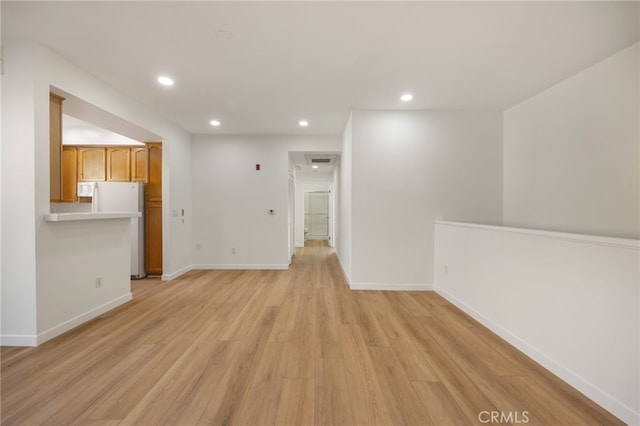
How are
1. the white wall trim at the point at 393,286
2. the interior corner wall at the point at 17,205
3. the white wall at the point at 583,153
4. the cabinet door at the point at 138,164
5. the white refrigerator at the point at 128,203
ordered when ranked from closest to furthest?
the interior corner wall at the point at 17,205, the white wall at the point at 583,153, the white wall trim at the point at 393,286, the white refrigerator at the point at 128,203, the cabinet door at the point at 138,164

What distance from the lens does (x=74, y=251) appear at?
2.48 m

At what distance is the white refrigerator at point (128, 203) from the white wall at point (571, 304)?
499 cm

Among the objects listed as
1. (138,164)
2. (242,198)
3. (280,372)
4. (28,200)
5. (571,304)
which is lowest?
(280,372)

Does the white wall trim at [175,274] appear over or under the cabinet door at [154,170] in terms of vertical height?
under

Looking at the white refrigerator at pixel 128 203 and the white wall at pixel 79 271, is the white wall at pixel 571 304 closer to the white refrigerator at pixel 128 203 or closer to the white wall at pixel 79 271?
the white wall at pixel 79 271

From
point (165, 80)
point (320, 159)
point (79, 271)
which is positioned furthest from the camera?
point (320, 159)

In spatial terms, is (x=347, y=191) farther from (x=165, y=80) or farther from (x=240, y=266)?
(x=165, y=80)

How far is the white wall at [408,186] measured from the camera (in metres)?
3.68

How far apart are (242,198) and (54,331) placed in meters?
3.14

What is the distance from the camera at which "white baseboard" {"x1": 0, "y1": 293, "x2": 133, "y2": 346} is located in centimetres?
214

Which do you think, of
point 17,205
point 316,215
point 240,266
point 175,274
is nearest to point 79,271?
point 17,205

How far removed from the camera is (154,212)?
14.4 feet

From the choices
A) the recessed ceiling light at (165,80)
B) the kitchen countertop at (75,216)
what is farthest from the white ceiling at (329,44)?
the kitchen countertop at (75,216)

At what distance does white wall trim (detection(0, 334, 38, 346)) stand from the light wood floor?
78mm
